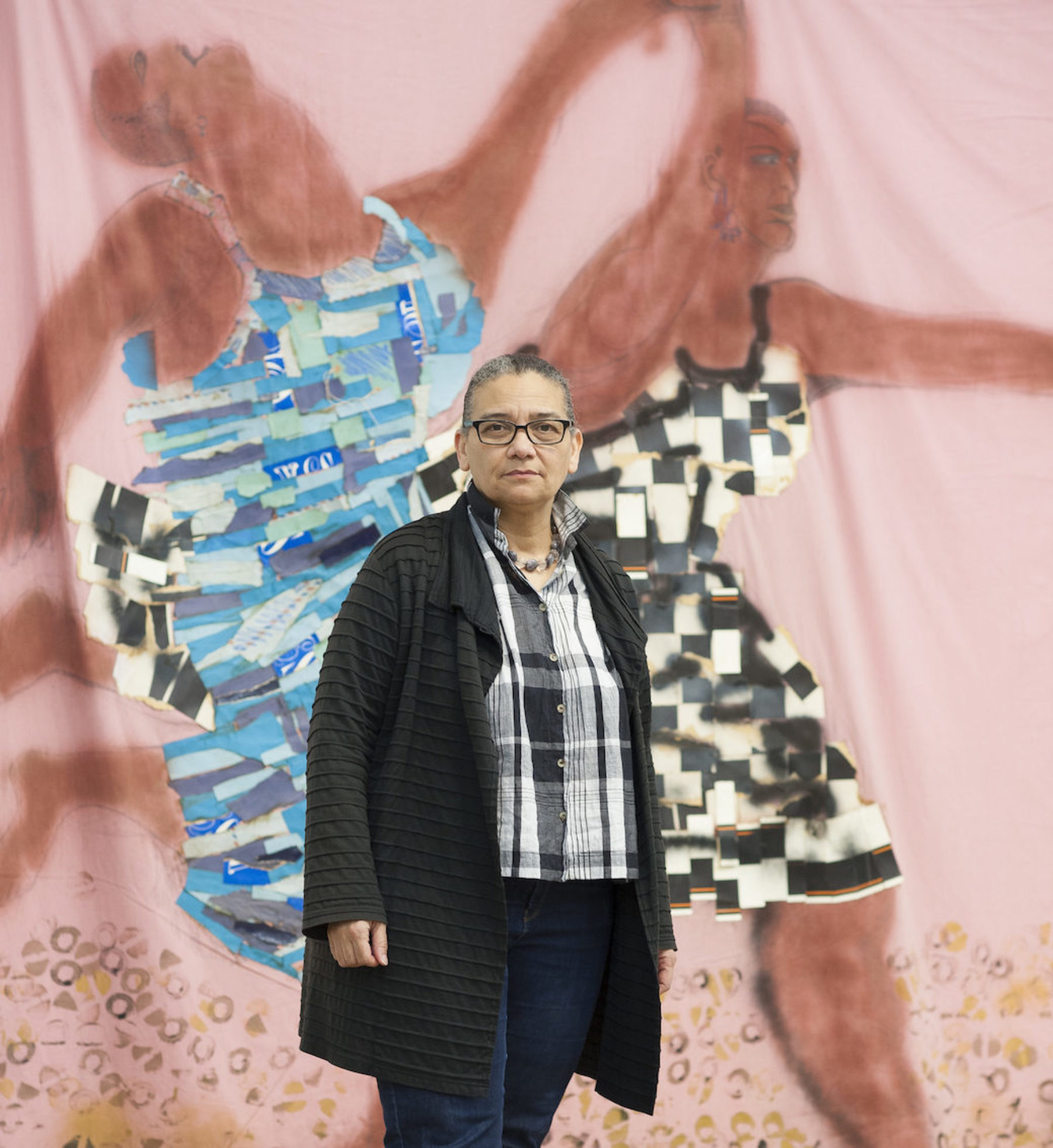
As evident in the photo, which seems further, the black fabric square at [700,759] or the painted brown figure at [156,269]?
the black fabric square at [700,759]

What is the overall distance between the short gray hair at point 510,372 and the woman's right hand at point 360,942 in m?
0.67

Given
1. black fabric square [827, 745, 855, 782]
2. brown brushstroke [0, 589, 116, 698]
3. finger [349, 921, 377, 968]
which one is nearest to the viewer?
finger [349, 921, 377, 968]

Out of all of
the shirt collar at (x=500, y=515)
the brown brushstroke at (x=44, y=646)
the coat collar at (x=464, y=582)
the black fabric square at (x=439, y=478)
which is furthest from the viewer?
the black fabric square at (x=439, y=478)

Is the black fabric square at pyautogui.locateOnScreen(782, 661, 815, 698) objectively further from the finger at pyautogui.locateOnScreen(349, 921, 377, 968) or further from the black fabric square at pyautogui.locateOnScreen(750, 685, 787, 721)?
the finger at pyautogui.locateOnScreen(349, 921, 377, 968)

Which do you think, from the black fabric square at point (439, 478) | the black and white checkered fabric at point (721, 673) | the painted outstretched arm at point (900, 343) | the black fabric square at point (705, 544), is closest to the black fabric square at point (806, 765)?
the black and white checkered fabric at point (721, 673)

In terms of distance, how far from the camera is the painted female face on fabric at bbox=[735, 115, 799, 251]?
247 cm

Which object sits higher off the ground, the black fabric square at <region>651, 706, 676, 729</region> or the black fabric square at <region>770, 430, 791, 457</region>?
the black fabric square at <region>770, 430, 791, 457</region>

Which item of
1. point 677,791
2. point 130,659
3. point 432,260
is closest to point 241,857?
point 130,659

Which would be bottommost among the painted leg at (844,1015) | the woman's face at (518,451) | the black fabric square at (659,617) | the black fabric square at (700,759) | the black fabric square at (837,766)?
the painted leg at (844,1015)

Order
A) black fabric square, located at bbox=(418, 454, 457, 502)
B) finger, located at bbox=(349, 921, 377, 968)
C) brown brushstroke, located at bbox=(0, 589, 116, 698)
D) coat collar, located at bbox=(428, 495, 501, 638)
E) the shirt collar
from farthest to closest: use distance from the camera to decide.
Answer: black fabric square, located at bbox=(418, 454, 457, 502)
brown brushstroke, located at bbox=(0, 589, 116, 698)
the shirt collar
coat collar, located at bbox=(428, 495, 501, 638)
finger, located at bbox=(349, 921, 377, 968)

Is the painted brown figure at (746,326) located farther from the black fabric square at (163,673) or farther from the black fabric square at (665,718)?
the black fabric square at (163,673)

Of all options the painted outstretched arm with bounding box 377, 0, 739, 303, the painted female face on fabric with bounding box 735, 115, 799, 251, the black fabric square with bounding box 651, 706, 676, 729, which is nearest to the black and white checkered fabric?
the black fabric square with bounding box 651, 706, 676, 729

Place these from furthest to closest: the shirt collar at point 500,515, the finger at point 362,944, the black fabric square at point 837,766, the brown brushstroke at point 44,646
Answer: the black fabric square at point 837,766
the brown brushstroke at point 44,646
the shirt collar at point 500,515
the finger at point 362,944

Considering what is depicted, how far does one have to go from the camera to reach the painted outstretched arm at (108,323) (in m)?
2.27
